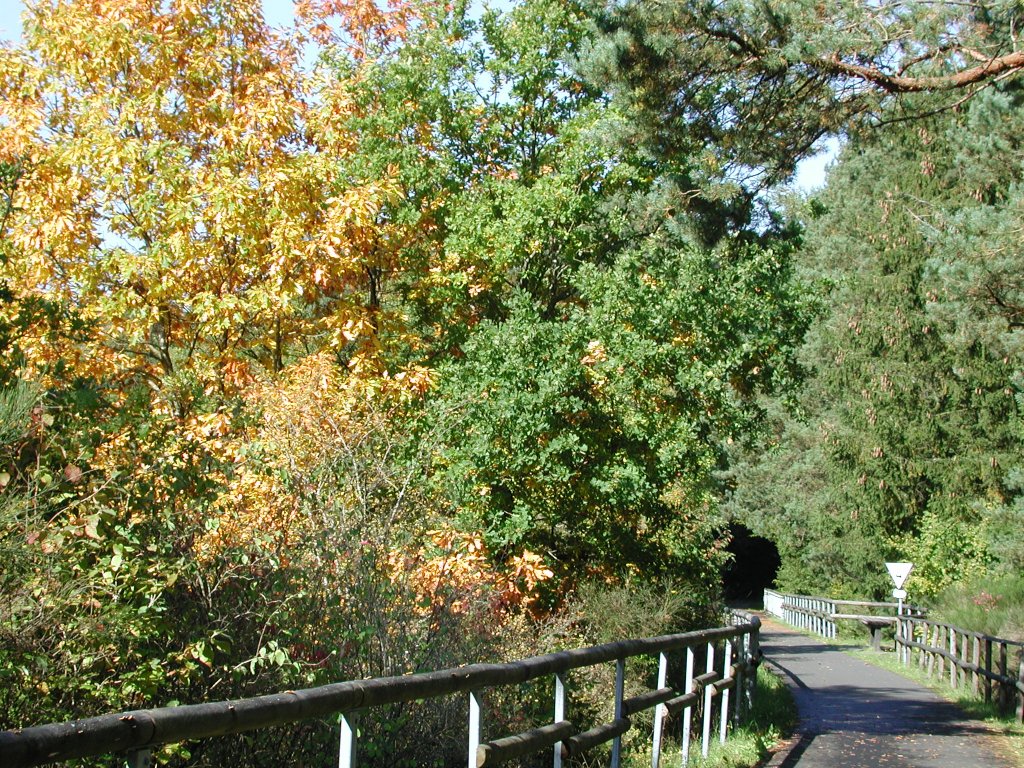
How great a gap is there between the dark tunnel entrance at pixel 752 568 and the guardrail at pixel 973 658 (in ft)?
137

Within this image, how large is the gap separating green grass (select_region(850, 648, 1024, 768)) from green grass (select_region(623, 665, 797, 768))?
248 cm

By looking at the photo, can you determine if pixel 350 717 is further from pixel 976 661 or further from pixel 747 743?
pixel 976 661

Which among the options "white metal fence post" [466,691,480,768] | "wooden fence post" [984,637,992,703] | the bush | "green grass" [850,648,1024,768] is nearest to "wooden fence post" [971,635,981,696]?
"green grass" [850,648,1024,768]

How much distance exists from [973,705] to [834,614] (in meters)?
23.1

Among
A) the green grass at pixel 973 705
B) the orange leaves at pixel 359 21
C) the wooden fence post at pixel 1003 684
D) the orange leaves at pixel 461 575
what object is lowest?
the green grass at pixel 973 705

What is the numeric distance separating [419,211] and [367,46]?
4.10m

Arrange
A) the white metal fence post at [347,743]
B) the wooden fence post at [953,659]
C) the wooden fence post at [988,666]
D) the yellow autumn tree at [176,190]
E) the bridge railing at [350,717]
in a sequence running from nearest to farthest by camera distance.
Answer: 1. the bridge railing at [350,717]
2. the white metal fence post at [347,743]
3. the yellow autumn tree at [176,190]
4. the wooden fence post at [988,666]
5. the wooden fence post at [953,659]

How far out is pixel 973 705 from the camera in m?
17.7

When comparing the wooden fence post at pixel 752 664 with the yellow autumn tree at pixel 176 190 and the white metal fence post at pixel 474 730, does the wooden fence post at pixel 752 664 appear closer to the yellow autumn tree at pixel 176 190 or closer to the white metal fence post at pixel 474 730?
the yellow autumn tree at pixel 176 190

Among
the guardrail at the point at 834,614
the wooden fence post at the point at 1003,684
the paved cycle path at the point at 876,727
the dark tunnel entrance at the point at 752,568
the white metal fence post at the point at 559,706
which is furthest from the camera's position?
the dark tunnel entrance at the point at 752,568

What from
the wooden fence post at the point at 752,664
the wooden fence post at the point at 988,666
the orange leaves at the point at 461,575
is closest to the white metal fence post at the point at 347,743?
the orange leaves at the point at 461,575

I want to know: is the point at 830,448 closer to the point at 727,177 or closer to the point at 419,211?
the point at 419,211

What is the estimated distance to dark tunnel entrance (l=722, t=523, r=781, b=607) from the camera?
69.6 m

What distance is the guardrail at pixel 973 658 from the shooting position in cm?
1642
